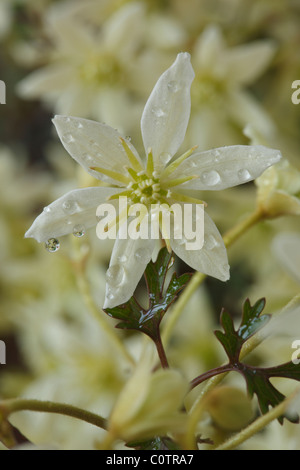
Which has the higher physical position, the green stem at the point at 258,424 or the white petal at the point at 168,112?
the white petal at the point at 168,112

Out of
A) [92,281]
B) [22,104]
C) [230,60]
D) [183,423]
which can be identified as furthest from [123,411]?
[22,104]

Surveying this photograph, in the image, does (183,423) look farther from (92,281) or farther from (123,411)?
(92,281)

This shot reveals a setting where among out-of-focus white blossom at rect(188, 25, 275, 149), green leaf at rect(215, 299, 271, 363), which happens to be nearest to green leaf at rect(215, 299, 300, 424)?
green leaf at rect(215, 299, 271, 363)

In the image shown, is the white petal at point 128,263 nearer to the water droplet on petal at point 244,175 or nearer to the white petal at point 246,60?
the water droplet on petal at point 244,175

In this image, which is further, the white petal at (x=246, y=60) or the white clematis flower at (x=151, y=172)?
the white petal at (x=246, y=60)

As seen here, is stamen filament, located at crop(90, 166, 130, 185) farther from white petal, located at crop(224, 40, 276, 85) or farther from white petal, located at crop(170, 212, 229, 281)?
white petal, located at crop(224, 40, 276, 85)

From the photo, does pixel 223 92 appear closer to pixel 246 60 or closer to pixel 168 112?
pixel 246 60

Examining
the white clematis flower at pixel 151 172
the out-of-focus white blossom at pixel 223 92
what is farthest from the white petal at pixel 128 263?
the out-of-focus white blossom at pixel 223 92

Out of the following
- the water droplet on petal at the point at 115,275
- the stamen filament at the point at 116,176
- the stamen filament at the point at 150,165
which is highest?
the stamen filament at the point at 150,165
